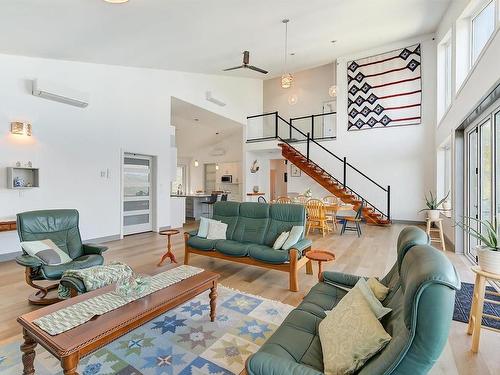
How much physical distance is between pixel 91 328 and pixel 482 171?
5.16 metres

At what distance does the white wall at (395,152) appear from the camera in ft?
25.0

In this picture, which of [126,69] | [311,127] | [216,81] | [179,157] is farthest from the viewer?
[179,157]

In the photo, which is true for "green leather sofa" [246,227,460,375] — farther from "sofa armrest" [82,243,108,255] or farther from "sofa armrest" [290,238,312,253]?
"sofa armrest" [82,243,108,255]

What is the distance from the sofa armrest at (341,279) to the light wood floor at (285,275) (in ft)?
2.35

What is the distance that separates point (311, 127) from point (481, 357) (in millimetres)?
8465

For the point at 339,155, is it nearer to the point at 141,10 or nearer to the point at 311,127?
the point at 311,127

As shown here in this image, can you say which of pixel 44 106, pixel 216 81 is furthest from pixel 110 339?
pixel 216 81

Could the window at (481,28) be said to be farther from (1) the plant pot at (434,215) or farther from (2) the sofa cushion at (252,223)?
(2) the sofa cushion at (252,223)

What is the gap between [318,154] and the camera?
932cm

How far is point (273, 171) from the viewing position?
1297 cm

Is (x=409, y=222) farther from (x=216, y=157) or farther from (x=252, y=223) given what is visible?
(x=216, y=157)

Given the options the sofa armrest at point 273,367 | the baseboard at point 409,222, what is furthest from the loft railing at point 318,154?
the sofa armrest at point 273,367

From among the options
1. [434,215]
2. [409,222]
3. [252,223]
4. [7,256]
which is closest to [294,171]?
[409,222]

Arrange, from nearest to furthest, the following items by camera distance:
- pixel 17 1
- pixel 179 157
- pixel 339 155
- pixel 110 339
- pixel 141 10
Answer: pixel 110 339
pixel 17 1
pixel 141 10
pixel 339 155
pixel 179 157
